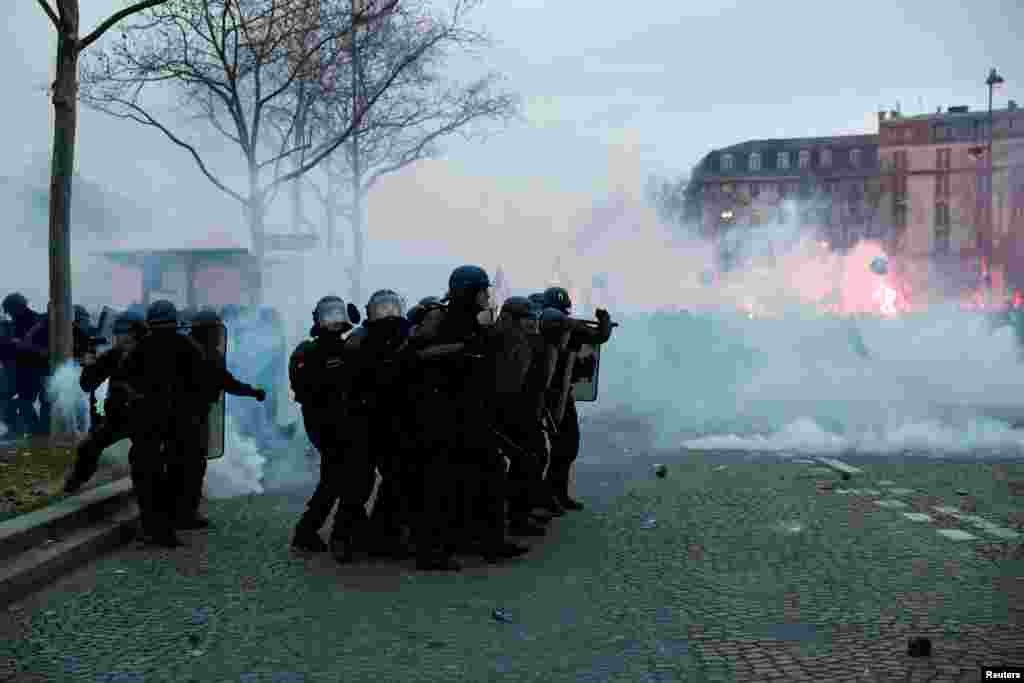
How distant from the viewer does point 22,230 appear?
5216 cm

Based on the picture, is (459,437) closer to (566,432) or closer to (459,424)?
(459,424)

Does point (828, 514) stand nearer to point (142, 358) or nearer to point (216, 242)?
point (142, 358)

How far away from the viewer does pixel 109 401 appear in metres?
9.60

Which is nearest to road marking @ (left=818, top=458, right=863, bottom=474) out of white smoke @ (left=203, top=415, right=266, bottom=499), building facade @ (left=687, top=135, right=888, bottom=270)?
white smoke @ (left=203, top=415, right=266, bottom=499)

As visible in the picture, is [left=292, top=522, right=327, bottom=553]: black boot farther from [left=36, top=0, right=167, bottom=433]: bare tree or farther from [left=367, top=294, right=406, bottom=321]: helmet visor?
[left=36, top=0, right=167, bottom=433]: bare tree

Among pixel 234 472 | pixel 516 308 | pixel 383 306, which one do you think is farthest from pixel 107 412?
pixel 516 308

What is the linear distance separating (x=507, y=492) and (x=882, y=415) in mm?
11380

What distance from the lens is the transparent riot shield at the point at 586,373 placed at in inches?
435

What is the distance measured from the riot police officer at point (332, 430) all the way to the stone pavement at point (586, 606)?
30cm

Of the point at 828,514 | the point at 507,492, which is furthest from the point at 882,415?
the point at 507,492

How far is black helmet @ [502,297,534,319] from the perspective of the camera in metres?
9.01

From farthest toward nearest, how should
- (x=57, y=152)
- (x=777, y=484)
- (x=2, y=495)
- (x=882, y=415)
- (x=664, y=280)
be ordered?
1. (x=664, y=280)
2. (x=882, y=415)
3. (x=57, y=152)
4. (x=777, y=484)
5. (x=2, y=495)

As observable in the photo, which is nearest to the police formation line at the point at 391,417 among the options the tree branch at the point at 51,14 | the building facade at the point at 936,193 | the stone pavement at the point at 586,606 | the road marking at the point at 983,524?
the stone pavement at the point at 586,606

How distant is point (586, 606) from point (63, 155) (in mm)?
8818
